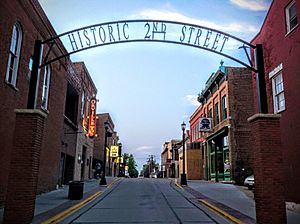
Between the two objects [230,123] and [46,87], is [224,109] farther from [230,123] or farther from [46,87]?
[46,87]

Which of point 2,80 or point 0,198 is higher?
point 2,80

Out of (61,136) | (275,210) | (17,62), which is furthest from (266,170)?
(61,136)

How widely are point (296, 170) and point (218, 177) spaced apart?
757 inches

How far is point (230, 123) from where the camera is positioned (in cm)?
2867

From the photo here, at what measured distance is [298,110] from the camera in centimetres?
1349

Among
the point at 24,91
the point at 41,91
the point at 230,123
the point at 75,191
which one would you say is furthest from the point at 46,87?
the point at 230,123

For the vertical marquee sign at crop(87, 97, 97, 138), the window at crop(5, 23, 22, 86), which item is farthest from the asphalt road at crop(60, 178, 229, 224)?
the vertical marquee sign at crop(87, 97, 97, 138)

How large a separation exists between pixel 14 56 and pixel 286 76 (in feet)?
38.2

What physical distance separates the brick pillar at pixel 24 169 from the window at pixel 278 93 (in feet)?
34.7

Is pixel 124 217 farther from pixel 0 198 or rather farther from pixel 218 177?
pixel 218 177

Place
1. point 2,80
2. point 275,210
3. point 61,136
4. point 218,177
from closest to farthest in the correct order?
point 275,210, point 2,80, point 61,136, point 218,177

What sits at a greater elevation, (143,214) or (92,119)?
(92,119)

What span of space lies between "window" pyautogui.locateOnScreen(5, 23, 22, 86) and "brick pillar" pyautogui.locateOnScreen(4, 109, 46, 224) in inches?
170

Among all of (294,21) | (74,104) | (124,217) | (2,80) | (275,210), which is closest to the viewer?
(275,210)
